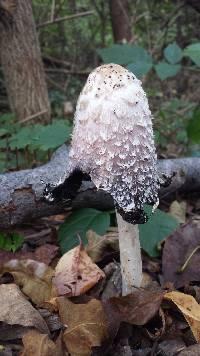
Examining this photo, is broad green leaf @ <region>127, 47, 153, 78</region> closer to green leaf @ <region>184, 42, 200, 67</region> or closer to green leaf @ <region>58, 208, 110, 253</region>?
green leaf @ <region>184, 42, 200, 67</region>

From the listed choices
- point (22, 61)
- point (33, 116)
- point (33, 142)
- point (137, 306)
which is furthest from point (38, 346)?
point (22, 61)

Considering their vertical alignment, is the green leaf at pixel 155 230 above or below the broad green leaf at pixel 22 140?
below

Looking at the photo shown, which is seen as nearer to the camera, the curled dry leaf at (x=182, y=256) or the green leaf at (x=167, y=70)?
the curled dry leaf at (x=182, y=256)

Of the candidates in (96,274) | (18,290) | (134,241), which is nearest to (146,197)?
(134,241)

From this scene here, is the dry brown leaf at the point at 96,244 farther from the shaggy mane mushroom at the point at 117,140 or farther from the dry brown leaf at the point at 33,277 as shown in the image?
the shaggy mane mushroom at the point at 117,140

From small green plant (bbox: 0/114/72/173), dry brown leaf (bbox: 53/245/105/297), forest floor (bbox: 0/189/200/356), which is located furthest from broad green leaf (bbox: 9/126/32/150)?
dry brown leaf (bbox: 53/245/105/297)

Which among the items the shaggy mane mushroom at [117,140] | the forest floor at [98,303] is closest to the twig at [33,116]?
the forest floor at [98,303]
